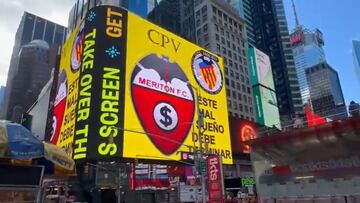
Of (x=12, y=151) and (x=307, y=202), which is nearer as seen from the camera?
(x=12, y=151)

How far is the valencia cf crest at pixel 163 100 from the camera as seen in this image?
128ft

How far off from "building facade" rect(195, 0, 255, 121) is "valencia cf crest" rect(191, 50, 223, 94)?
52962 mm

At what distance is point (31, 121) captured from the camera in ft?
226

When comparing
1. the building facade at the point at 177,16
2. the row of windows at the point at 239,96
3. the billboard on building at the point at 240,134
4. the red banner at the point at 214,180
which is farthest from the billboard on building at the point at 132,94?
the building facade at the point at 177,16

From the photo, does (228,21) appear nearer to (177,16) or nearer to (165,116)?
(177,16)

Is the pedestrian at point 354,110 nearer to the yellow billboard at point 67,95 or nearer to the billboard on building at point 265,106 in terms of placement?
the yellow billboard at point 67,95

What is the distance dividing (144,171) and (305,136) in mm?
33468

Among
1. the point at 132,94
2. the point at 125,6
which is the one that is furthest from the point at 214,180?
the point at 125,6

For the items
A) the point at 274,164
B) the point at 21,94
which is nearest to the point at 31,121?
the point at 274,164

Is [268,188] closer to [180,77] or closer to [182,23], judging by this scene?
[180,77]

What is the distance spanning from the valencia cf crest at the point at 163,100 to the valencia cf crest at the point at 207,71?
289 centimetres

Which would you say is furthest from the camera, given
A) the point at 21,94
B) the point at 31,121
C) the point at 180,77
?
the point at 21,94

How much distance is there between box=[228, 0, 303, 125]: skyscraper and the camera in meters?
163

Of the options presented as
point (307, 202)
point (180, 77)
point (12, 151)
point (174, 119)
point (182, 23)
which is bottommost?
point (307, 202)
